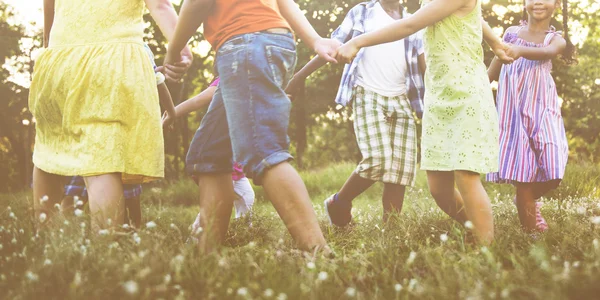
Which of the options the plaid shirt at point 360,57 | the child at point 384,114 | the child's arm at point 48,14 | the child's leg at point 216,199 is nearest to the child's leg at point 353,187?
the child at point 384,114

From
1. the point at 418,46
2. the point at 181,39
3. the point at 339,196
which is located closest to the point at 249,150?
the point at 181,39

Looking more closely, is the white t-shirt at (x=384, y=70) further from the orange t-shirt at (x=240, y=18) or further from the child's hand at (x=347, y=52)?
the orange t-shirt at (x=240, y=18)

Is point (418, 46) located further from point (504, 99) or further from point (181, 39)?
point (181, 39)

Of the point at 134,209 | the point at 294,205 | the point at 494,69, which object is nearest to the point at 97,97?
the point at 294,205

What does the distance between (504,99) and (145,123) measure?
9.58 feet

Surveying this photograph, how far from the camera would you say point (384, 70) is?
4.91 meters

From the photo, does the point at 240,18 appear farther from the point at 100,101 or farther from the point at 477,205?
the point at 477,205

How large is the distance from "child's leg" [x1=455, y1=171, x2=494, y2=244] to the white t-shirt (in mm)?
1555

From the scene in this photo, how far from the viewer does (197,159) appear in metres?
3.47

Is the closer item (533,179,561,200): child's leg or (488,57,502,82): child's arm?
(533,179,561,200): child's leg

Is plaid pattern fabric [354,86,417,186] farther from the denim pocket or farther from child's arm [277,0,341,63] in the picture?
the denim pocket

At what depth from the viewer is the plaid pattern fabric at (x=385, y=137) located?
187 inches

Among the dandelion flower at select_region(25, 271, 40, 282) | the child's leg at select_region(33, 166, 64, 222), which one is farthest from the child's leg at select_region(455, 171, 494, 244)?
the child's leg at select_region(33, 166, 64, 222)

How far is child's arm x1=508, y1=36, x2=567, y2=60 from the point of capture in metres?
4.21
